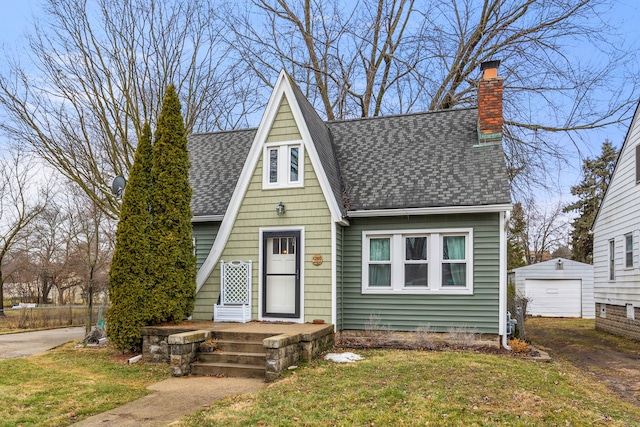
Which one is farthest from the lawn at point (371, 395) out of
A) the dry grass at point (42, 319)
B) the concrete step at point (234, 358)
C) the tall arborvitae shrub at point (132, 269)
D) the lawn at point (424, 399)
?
the dry grass at point (42, 319)

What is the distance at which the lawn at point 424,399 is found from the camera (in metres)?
5.17

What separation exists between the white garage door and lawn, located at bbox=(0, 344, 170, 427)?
62.9 feet

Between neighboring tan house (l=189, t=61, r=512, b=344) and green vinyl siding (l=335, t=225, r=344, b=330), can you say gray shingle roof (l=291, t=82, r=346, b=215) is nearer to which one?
neighboring tan house (l=189, t=61, r=512, b=344)

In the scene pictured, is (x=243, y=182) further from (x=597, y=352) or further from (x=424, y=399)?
(x=597, y=352)

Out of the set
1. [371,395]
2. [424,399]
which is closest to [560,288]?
[424,399]

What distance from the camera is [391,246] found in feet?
34.2

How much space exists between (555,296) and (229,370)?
1945 centimetres

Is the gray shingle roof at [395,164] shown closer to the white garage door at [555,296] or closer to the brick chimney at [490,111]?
the brick chimney at [490,111]

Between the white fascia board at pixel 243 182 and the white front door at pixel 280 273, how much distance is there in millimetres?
971

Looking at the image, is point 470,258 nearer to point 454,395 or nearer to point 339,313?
point 339,313

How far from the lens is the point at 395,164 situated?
11250 millimetres

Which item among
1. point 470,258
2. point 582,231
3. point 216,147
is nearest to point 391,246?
point 470,258

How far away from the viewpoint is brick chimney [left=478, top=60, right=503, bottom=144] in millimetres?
10844

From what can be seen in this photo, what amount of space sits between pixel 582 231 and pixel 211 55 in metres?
26.3
